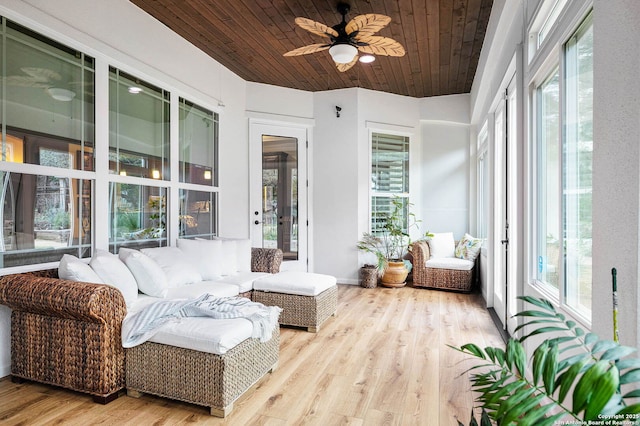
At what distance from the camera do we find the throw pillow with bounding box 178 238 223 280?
3.68 meters

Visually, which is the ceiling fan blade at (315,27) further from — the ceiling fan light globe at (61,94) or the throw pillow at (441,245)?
the throw pillow at (441,245)

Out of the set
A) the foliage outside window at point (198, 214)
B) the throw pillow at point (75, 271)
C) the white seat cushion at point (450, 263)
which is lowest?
the white seat cushion at point (450, 263)

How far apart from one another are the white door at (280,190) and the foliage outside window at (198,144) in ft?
2.52

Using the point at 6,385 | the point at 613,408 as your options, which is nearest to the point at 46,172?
the point at 6,385

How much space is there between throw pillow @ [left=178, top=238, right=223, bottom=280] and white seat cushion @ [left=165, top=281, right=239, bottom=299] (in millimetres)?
211

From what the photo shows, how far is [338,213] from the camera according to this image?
19.1 feet

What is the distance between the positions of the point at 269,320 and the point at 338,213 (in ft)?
11.4

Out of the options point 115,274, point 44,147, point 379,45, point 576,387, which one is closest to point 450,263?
point 379,45

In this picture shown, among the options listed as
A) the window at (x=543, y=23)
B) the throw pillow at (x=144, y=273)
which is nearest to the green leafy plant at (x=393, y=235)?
the throw pillow at (x=144, y=273)

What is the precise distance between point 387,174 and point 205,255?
11.2ft

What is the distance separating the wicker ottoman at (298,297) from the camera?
11.5ft

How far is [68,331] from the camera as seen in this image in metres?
2.26

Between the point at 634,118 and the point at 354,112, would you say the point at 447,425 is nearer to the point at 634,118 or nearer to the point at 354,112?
the point at 634,118

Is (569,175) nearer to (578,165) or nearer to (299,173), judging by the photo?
(578,165)
